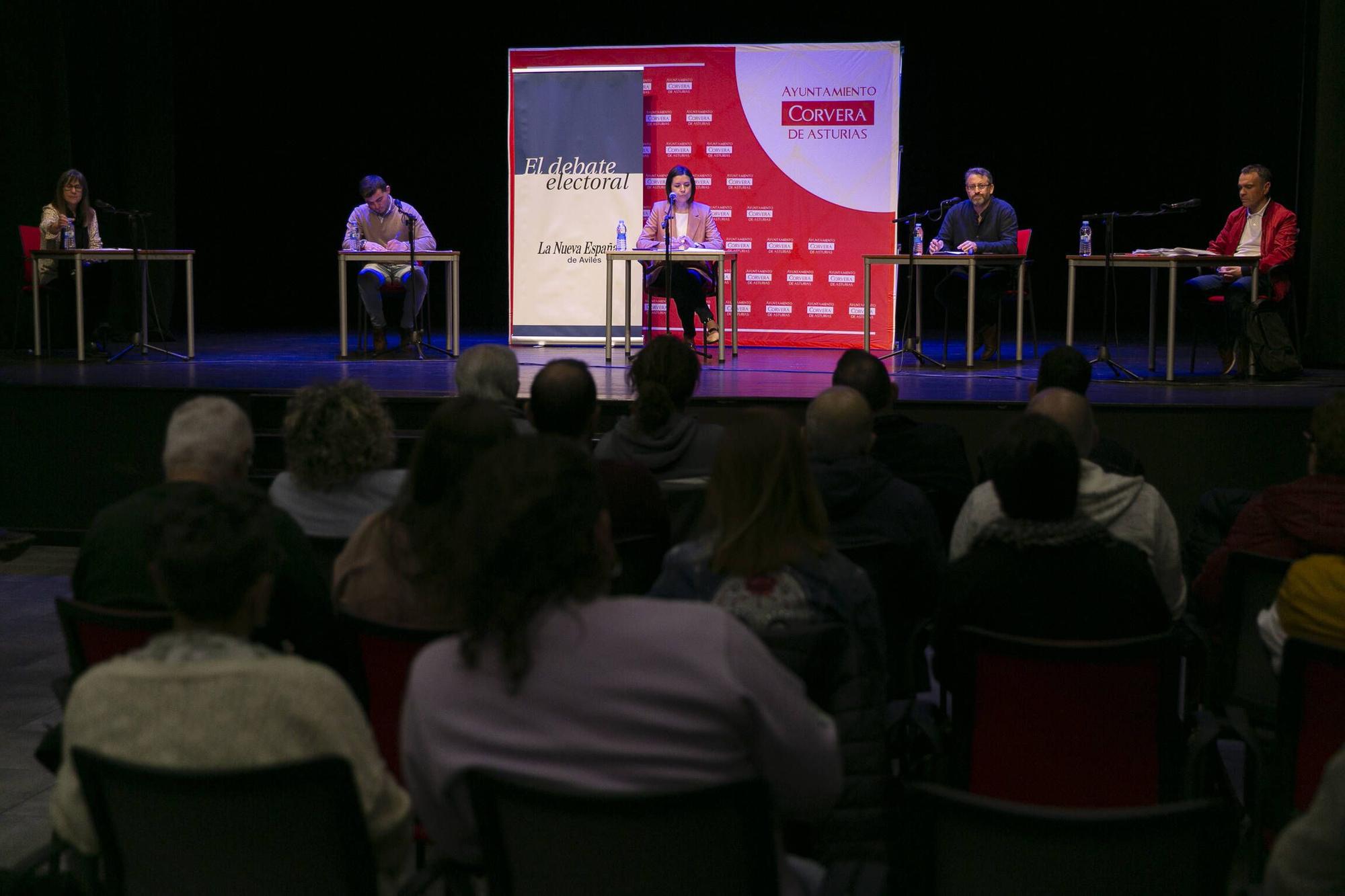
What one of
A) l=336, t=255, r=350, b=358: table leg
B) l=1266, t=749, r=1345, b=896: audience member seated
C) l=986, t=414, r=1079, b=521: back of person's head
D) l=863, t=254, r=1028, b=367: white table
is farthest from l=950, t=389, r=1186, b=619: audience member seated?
l=336, t=255, r=350, b=358: table leg

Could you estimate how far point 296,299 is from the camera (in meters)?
12.0

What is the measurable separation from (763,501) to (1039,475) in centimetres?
54

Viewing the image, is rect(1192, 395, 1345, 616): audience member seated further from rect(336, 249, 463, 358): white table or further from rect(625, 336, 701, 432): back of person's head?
rect(336, 249, 463, 358): white table

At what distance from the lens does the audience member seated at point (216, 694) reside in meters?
1.43

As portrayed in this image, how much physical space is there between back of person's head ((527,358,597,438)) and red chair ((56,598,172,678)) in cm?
124

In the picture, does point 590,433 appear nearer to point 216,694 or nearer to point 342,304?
point 216,694

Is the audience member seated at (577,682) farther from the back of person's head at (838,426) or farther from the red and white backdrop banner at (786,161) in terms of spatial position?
the red and white backdrop banner at (786,161)

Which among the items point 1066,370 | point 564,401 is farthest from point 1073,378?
point 564,401

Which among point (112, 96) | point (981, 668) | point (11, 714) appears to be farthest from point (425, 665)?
point (112, 96)

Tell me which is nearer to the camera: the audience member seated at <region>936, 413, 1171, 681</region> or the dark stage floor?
the audience member seated at <region>936, 413, 1171, 681</region>

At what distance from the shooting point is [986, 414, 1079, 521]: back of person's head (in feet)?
7.16

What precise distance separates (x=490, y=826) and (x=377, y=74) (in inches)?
428

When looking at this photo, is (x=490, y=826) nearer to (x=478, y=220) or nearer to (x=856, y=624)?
(x=856, y=624)

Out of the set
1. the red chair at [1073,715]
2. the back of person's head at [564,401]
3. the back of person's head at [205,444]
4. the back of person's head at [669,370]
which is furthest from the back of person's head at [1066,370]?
the back of person's head at [205,444]
